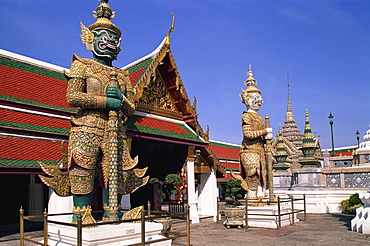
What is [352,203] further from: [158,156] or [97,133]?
[97,133]

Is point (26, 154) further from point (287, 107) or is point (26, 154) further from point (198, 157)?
point (287, 107)

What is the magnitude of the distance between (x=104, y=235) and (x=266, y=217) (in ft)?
21.8

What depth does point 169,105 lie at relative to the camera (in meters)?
12.1

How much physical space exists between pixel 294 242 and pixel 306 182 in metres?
9.32

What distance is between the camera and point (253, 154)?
39.1 feet

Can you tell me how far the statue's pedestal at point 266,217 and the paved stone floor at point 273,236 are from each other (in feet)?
1.02

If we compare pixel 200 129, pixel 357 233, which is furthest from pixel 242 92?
pixel 357 233

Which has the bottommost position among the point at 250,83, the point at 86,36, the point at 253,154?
the point at 253,154

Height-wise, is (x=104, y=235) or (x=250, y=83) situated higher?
(x=250, y=83)

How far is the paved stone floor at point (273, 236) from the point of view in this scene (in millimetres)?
8398

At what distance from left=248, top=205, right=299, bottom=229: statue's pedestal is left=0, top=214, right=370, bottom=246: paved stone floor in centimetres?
31

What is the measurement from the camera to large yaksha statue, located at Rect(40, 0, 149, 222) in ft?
21.0

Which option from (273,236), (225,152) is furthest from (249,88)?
(225,152)

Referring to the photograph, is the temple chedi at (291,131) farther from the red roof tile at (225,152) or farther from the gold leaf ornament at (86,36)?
the gold leaf ornament at (86,36)
